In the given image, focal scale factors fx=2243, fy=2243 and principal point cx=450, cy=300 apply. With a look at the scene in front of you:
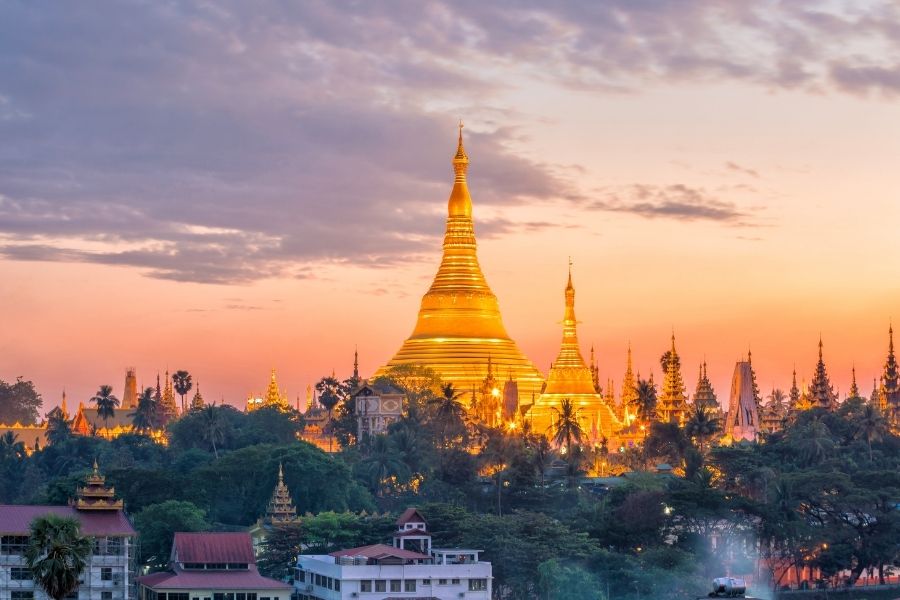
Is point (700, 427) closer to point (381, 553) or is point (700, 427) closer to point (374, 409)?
point (374, 409)

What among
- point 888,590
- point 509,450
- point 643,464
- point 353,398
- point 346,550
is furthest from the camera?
point 353,398

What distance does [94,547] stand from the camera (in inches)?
4247

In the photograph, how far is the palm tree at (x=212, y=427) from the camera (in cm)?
16864

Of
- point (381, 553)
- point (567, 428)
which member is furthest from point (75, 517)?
point (567, 428)

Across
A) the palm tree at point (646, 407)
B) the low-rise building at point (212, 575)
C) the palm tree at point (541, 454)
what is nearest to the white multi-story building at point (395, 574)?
the low-rise building at point (212, 575)

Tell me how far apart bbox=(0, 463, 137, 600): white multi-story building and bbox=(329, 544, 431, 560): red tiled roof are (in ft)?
38.4

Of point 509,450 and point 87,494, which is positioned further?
point 509,450

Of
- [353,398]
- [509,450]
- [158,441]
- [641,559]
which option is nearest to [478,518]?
[641,559]

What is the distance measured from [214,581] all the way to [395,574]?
10090mm

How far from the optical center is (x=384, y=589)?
372 ft

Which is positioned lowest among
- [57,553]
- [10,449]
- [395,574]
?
[395,574]

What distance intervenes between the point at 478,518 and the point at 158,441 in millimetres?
71293

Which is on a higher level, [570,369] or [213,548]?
[570,369]

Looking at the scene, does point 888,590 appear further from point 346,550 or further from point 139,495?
point 139,495
